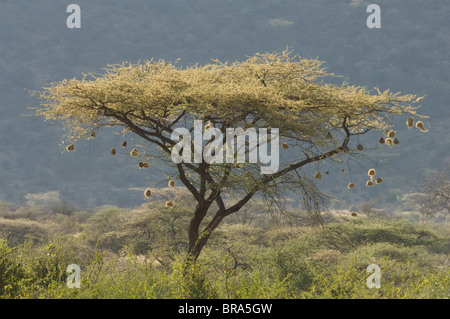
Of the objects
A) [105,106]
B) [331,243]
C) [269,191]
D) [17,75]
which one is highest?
[17,75]

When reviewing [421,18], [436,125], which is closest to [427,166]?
[436,125]

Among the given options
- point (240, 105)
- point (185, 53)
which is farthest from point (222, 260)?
point (185, 53)

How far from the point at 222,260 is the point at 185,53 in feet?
246

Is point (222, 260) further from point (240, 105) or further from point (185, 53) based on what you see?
point (185, 53)

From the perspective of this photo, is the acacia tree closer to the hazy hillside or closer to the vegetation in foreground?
the vegetation in foreground

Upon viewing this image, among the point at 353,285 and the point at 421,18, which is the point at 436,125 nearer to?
the point at 421,18

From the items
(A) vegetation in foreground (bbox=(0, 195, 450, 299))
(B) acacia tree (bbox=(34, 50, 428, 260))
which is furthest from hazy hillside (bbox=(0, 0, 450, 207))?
(B) acacia tree (bbox=(34, 50, 428, 260))

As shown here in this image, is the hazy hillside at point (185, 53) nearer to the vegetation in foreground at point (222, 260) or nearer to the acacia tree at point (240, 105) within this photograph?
the vegetation in foreground at point (222, 260)

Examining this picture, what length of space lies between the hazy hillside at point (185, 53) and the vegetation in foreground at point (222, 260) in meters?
34.4

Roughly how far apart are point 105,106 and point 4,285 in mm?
3542

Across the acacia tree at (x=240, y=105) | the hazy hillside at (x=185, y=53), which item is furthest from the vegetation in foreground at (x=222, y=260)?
the hazy hillside at (x=185, y=53)

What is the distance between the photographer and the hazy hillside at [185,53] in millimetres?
66500

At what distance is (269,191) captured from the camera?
10039 millimetres

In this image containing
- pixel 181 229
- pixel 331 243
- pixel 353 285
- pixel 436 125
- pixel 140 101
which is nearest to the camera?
pixel 353 285
